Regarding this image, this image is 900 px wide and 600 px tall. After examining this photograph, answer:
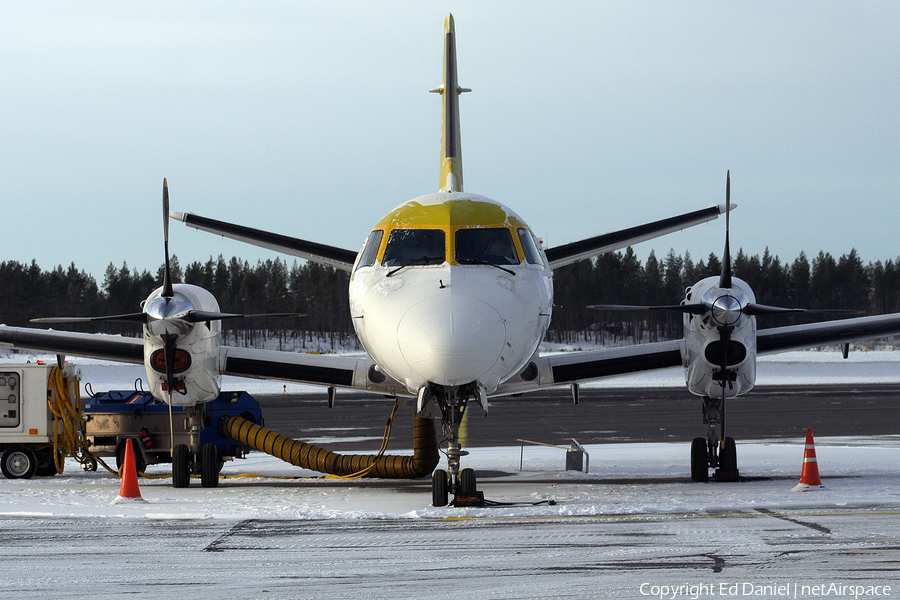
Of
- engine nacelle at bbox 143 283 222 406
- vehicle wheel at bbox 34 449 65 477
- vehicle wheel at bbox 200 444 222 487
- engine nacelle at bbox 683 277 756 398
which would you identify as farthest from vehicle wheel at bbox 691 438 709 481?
vehicle wheel at bbox 34 449 65 477

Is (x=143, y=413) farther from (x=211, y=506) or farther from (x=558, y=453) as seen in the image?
(x=558, y=453)

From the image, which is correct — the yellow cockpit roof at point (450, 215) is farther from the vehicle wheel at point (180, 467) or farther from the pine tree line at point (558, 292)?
the pine tree line at point (558, 292)

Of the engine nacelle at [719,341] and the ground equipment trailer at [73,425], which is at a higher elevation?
the engine nacelle at [719,341]

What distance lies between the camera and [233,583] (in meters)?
5.87

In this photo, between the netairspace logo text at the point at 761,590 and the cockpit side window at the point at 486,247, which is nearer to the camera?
the netairspace logo text at the point at 761,590

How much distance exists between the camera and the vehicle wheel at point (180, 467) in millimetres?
12469

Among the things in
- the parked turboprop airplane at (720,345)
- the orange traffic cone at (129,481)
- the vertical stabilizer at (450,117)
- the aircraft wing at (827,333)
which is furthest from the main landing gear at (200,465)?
the aircraft wing at (827,333)

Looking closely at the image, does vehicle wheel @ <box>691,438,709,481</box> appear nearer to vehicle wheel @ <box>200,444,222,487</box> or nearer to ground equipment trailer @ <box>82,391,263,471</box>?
vehicle wheel @ <box>200,444,222,487</box>

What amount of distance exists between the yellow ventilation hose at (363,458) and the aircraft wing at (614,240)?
112 inches

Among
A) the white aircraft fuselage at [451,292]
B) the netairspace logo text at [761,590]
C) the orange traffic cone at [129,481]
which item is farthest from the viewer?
the orange traffic cone at [129,481]

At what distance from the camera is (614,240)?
11.9 m

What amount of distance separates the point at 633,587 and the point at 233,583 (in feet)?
8.14

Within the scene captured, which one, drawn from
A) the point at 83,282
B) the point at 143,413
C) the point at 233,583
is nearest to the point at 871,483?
the point at 233,583

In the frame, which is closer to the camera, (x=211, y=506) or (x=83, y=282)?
(x=211, y=506)
